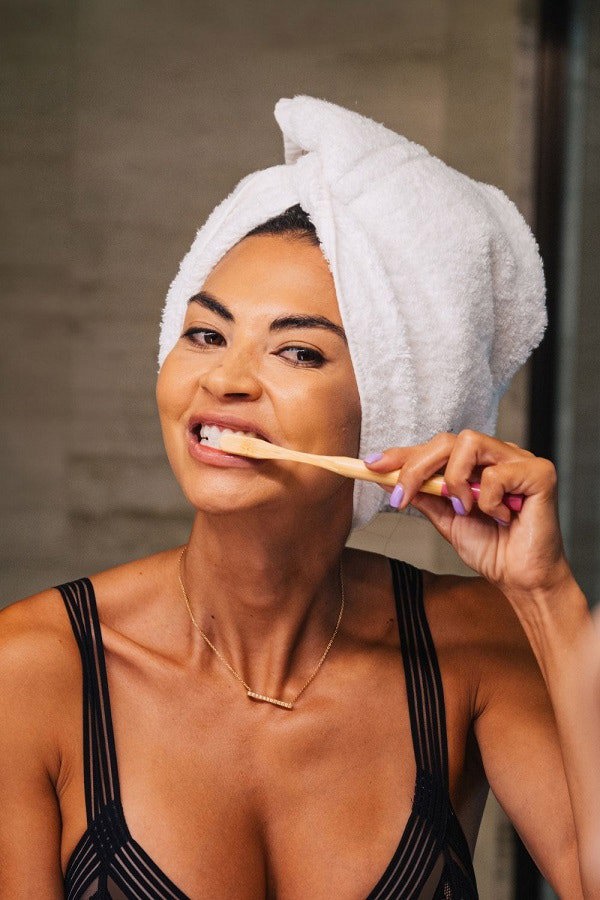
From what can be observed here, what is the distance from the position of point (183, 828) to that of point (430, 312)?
543 millimetres

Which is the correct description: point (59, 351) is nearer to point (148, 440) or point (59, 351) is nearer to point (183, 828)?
point (148, 440)

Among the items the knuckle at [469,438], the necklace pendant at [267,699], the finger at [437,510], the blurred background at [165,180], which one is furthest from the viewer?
the blurred background at [165,180]

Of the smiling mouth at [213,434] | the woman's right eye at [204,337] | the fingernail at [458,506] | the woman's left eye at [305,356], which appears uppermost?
the woman's right eye at [204,337]

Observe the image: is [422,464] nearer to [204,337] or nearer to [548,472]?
[548,472]

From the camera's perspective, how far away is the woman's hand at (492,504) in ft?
3.27

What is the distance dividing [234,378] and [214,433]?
53 mm

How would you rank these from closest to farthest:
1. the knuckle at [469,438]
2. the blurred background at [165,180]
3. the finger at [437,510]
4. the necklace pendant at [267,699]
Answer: the knuckle at [469,438], the finger at [437,510], the necklace pendant at [267,699], the blurred background at [165,180]

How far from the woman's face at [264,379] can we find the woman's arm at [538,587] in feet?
0.39

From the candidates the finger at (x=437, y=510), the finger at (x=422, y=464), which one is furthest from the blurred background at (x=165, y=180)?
the finger at (x=422, y=464)

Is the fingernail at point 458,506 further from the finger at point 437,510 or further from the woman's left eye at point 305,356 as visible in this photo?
the woman's left eye at point 305,356

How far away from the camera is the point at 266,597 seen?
3.98 feet

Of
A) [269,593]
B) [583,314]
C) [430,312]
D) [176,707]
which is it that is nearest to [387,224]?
[430,312]

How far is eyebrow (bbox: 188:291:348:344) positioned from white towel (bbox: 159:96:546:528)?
0.6 inches

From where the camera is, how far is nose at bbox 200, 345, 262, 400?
1.07 metres
